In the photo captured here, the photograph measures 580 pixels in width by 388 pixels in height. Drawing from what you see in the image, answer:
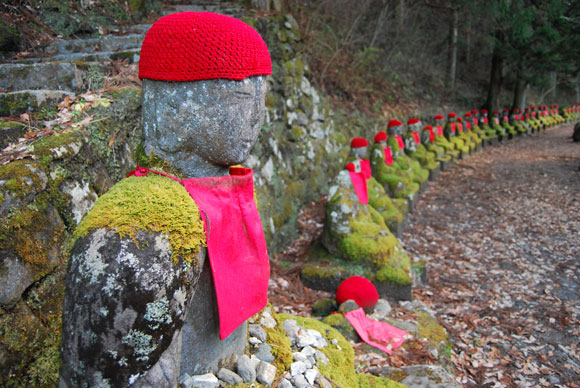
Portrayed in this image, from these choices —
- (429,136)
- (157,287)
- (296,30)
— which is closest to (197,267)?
(157,287)

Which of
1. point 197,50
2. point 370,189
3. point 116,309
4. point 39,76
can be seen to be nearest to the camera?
point 116,309

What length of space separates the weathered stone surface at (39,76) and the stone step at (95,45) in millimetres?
1300

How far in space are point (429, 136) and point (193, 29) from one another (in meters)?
Answer: 9.98

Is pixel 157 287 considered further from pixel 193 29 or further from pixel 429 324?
pixel 429 324

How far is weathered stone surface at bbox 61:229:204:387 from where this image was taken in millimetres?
1154

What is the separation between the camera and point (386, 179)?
7.34 meters

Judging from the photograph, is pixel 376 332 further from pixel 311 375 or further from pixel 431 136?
pixel 431 136

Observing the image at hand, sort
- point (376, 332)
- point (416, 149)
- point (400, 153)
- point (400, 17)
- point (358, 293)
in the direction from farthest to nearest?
point (400, 17) → point (416, 149) → point (400, 153) → point (358, 293) → point (376, 332)

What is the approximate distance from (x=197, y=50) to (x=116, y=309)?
0.91 metres

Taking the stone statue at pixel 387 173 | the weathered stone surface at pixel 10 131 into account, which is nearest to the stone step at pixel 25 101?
the weathered stone surface at pixel 10 131

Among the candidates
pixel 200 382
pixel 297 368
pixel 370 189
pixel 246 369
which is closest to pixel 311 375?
pixel 297 368

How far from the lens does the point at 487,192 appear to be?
8.61m

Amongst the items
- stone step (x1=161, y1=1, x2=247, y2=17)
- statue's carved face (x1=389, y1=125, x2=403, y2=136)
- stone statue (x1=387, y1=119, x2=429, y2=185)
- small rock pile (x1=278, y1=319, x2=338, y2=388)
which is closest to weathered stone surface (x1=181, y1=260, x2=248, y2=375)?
small rock pile (x1=278, y1=319, x2=338, y2=388)

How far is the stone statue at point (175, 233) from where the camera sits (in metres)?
1.17
